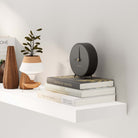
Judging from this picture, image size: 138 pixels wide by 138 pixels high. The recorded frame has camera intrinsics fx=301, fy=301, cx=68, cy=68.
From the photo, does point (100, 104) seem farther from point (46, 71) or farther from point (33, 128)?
point (33, 128)

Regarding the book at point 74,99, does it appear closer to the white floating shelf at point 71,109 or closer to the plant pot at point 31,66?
the white floating shelf at point 71,109

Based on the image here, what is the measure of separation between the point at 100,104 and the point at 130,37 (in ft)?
0.72

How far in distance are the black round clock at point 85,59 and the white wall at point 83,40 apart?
0.07 m

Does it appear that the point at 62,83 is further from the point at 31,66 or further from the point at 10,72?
the point at 10,72

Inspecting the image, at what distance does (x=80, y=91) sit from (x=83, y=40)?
0.25m

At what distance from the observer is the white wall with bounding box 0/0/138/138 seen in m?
0.91

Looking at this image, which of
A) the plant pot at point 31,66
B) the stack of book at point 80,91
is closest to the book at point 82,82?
the stack of book at point 80,91

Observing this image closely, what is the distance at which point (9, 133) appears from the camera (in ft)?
5.17

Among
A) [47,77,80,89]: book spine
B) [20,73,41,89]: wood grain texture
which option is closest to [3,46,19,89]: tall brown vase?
[20,73,41,89]: wood grain texture

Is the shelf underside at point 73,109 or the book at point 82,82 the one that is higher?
the book at point 82,82

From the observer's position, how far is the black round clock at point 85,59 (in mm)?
918

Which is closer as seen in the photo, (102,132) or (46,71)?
(102,132)

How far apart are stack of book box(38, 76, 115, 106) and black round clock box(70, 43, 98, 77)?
0.08ft

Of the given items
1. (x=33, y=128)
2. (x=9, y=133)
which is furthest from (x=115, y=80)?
(x=9, y=133)
